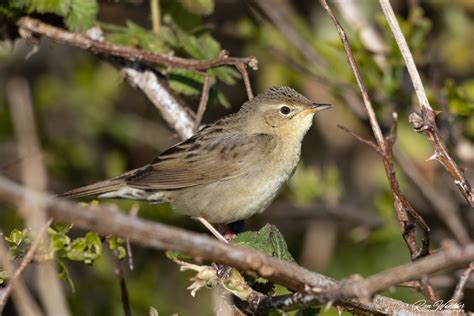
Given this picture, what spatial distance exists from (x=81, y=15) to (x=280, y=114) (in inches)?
53.2

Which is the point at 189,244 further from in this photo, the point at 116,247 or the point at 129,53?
the point at 129,53

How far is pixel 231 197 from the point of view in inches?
184

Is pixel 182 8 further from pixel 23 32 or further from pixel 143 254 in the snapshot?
pixel 143 254

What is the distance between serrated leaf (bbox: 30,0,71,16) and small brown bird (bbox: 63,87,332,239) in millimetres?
982

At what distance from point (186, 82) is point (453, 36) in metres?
3.02

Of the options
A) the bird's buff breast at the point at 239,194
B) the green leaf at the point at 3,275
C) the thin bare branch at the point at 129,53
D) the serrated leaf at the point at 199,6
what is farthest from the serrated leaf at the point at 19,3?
the green leaf at the point at 3,275

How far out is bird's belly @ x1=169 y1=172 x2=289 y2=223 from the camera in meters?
4.59

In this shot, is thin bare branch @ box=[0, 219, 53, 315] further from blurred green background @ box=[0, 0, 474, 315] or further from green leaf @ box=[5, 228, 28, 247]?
blurred green background @ box=[0, 0, 474, 315]

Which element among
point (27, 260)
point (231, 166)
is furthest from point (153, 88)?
point (27, 260)

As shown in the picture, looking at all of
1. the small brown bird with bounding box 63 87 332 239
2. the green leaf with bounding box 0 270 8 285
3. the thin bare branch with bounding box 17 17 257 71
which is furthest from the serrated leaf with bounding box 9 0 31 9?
the green leaf with bounding box 0 270 8 285

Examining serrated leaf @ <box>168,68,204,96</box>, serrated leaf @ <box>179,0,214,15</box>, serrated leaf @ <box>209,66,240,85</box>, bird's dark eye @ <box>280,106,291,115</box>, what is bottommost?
serrated leaf @ <box>168,68,204,96</box>

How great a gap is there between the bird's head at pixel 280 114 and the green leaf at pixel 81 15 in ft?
3.68

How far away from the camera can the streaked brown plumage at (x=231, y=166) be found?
464 cm

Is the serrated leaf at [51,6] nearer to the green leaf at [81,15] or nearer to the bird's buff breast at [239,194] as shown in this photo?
the green leaf at [81,15]
